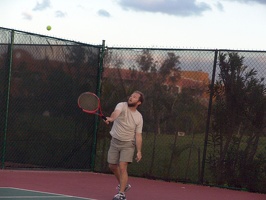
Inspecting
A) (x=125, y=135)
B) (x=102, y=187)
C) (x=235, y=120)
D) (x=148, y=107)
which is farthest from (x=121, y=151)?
(x=148, y=107)

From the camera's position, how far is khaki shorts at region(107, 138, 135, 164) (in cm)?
878

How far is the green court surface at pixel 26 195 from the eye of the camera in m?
8.41

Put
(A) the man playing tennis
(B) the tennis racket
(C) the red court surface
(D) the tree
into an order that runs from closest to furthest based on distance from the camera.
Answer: (A) the man playing tennis → (B) the tennis racket → (C) the red court surface → (D) the tree

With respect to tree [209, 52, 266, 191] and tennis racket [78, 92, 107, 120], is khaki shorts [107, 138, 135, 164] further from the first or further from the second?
tree [209, 52, 266, 191]

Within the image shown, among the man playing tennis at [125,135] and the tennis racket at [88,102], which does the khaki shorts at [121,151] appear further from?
the tennis racket at [88,102]

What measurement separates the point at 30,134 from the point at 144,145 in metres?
2.03

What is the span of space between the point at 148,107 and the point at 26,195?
3946mm

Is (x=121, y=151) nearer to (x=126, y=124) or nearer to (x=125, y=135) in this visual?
(x=125, y=135)

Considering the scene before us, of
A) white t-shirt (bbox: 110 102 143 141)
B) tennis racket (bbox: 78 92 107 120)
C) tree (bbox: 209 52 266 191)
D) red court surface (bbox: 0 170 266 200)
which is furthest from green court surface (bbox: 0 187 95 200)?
tree (bbox: 209 52 266 191)

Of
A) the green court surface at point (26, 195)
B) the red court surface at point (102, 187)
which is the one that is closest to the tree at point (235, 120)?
the red court surface at point (102, 187)

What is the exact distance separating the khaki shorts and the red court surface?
2.07ft

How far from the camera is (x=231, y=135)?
11.2 metres

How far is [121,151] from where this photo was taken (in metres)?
8.85

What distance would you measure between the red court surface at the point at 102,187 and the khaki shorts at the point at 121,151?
0.63 meters
